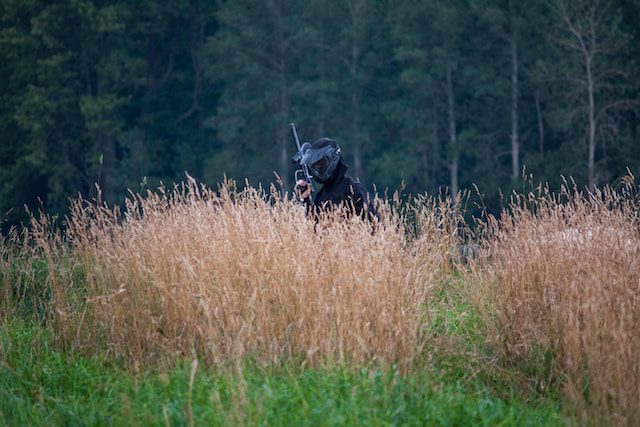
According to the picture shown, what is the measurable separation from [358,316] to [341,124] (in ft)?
109

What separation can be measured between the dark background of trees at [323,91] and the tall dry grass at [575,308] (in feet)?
76.4

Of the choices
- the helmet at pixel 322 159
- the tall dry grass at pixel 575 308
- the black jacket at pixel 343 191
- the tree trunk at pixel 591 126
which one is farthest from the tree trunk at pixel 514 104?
the tall dry grass at pixel 575 308

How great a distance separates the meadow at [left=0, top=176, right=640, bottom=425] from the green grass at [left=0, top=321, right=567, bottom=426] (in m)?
0.02

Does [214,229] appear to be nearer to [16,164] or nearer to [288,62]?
[16,164]

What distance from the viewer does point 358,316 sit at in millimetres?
6797

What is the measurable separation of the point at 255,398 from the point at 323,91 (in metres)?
33.9

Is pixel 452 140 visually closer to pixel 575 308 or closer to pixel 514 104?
pixel 514 104

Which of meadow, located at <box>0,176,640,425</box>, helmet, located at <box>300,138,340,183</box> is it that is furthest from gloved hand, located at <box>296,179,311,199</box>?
meadow, located at <box>0,176,640,425</box>

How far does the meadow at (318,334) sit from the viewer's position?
6.01m

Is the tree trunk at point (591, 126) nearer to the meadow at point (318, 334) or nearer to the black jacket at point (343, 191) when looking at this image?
the black jacket at point (343, 191)

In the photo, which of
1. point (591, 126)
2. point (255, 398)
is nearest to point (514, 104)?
point (591, 126)

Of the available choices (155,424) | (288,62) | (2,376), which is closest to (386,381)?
(155,424)

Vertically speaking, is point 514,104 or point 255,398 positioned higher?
point 255,398

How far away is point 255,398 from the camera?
5.80 meters
